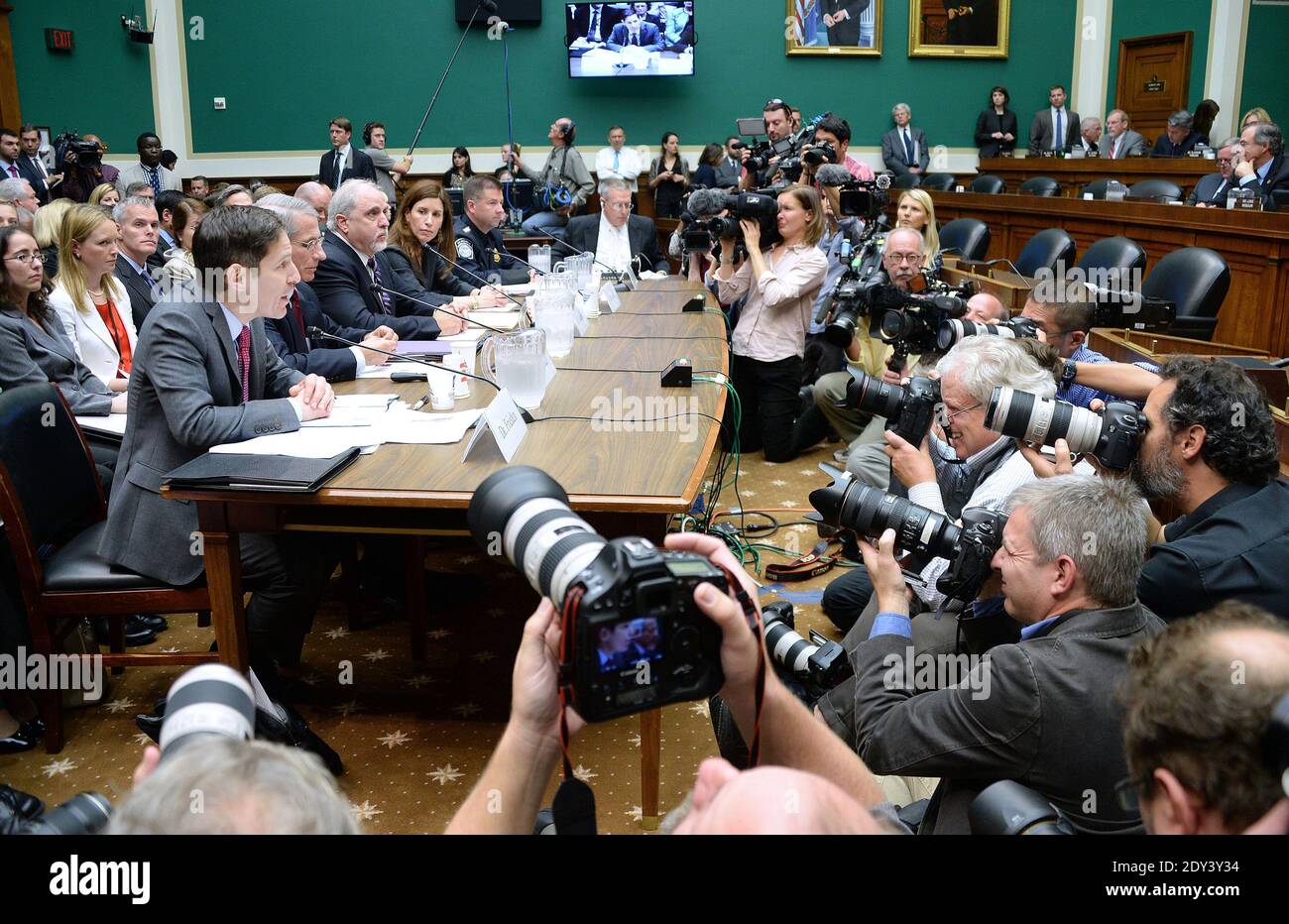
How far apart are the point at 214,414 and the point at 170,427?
109 mm

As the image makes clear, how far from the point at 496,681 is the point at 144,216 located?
254cm

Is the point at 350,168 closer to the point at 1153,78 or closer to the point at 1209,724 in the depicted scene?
the point at 1153,78

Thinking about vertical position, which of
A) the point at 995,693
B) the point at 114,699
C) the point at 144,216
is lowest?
the point at 114,699

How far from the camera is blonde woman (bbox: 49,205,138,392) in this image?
137 inches

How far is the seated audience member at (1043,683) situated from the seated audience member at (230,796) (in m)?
1.00

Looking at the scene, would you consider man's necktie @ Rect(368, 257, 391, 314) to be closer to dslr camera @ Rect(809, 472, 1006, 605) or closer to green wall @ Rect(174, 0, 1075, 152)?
dslr camera @ Rect(809, 472, 1006, 605)

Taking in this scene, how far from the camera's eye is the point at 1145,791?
1.03 meters

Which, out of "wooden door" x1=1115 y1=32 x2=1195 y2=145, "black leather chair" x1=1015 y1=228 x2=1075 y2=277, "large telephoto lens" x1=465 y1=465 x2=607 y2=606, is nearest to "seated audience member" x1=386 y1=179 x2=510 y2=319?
"black leather chair" x1=1015 y1=228 x2=1075 y2=277

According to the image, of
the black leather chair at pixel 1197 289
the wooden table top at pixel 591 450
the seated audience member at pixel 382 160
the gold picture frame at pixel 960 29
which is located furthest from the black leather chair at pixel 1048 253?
the gold picture frame at pixel 960 29

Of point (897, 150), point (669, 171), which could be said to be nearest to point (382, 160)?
point (669, 171)

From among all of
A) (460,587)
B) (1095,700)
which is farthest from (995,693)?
(460,587)

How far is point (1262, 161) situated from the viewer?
644 centimetres
